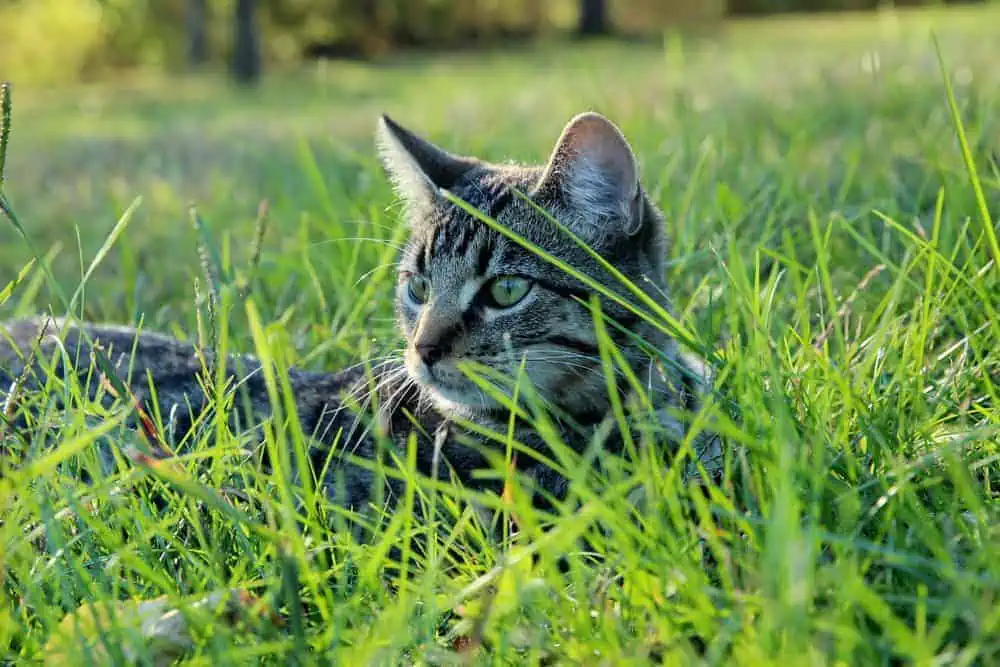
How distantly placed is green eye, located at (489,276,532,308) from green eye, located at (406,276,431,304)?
25cm

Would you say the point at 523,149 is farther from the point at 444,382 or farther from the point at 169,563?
the point at 169,563

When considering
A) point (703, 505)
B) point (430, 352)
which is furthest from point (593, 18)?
point (703, 505)

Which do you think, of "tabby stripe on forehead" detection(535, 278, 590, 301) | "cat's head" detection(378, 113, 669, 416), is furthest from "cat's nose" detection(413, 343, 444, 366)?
"tabby stripe on forehead" detection(535, 278, 590, 301)

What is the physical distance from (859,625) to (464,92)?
11.6 metres

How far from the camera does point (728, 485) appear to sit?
1.58 meters

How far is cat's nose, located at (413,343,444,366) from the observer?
2.26m

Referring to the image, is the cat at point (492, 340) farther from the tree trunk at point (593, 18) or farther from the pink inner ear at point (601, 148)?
the tree trunk at point (593, 18)

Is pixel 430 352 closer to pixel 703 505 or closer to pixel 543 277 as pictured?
pixel 543 277

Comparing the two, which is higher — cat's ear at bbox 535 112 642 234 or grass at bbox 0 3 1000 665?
cat's ear at bbox 535 112 642 234

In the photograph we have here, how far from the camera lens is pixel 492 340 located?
2264 millimetres

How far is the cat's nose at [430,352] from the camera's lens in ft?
7.41

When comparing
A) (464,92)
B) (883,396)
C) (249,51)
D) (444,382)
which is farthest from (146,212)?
(249,51)

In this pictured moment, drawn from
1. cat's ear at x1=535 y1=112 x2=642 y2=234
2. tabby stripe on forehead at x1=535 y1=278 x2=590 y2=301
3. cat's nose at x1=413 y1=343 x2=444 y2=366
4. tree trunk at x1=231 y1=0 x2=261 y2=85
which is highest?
tree trunk at x1=231 y1=0 x2=261 y2=85

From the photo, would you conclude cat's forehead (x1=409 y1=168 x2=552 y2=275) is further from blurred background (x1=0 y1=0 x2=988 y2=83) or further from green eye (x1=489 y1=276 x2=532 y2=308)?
blurred background (x1=0 y1=0 x2=988 y2=83)
